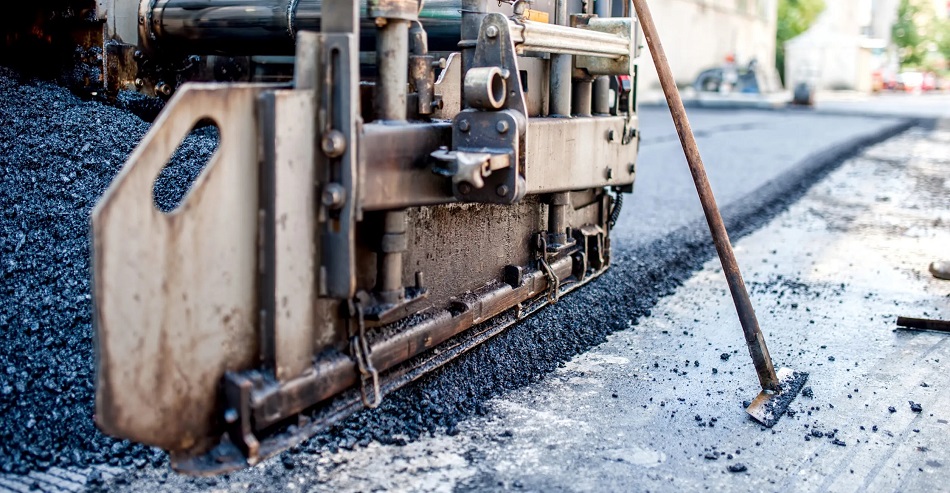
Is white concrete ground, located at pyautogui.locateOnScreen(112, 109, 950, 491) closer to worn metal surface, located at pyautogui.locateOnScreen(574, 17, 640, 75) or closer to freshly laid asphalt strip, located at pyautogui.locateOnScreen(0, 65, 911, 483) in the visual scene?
freshly laid asphalt strip, located at pyautogui.locateOnScreen(0, 65, 911, 483)

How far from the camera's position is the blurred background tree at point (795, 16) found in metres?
44.0

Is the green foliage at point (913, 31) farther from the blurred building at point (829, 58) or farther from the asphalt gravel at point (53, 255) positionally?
the asphalt gravel at point (53, 255)

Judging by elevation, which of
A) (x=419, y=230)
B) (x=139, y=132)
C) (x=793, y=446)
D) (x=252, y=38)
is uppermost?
(x=252, y=38)

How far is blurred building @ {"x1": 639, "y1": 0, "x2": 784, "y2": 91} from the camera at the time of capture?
25.4m

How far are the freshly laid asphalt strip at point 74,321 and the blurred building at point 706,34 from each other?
20407 mm

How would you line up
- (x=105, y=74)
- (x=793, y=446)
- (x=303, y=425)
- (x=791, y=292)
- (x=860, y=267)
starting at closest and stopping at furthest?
(x=303, y=425) → (x=793, y=446) → (x=105, y=74) → (x=791, y=292) → (x=860, y=267)

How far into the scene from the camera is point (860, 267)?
5875mm

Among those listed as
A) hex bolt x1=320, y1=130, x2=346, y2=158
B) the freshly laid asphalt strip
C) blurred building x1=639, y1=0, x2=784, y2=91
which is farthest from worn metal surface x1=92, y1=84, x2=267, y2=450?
blurred building x1=639, y1=0, x2=784, y2=91

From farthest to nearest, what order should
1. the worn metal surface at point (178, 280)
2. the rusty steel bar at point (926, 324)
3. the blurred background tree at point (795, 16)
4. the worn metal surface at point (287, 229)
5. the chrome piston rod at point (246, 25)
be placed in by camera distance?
1. the blurred background tree at point (795, 16)
2. the rusty steel bar at point (926, 324)
3. the chrome piston rod at point (246, 25)
4. the worn metal surface at point (287, 229)
5. the worn metal surface at point (178, 280)

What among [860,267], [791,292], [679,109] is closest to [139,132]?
[679,109]

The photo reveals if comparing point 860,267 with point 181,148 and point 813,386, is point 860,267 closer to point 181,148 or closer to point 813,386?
point 813,386

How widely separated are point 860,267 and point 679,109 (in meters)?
2.82

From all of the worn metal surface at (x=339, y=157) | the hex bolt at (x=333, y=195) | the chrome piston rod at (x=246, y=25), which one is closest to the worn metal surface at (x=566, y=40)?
the chrome piston rod at (x=246, y=25)

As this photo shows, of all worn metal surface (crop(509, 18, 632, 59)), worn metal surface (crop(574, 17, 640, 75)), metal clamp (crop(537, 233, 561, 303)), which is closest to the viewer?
worn metal surface (crop(509, 18, 632, 59))
